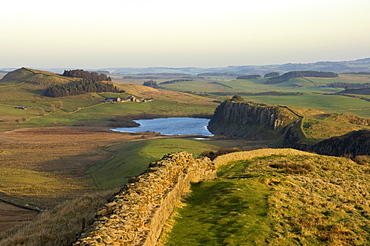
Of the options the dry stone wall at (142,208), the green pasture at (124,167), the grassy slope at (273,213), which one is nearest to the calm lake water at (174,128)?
the green pasture at (124,167)

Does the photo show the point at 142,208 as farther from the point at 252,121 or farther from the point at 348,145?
the point at 252,121

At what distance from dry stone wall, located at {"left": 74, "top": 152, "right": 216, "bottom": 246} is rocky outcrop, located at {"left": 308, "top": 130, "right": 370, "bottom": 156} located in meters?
54.8

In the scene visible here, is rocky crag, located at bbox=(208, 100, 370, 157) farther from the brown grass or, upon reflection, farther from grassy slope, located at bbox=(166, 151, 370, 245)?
grassy slope, located at bbox=(166, 151, 370, 245)

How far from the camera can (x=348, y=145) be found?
77.4 m

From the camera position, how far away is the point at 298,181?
3391cm

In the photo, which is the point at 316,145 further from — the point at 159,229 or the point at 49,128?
the point at 49,128

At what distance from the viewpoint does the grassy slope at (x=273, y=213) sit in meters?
18.9

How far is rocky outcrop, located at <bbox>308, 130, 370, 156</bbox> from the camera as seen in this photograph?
73744 millimetres

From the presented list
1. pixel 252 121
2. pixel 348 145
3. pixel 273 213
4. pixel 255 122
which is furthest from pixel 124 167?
pixel 252 121

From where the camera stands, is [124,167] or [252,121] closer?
[124,167]

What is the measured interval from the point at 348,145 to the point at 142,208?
68294 millimetres

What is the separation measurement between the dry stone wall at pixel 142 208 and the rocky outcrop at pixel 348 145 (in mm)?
54785

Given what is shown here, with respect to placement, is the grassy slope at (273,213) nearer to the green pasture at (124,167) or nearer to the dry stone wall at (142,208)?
the dry stone wall at (142,208)

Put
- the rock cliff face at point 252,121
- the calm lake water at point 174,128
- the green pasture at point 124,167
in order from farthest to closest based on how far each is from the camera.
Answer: the calm lake water at point 174,128 < the rock cliff face at point 252,121 < the green pasture at point 124,167
